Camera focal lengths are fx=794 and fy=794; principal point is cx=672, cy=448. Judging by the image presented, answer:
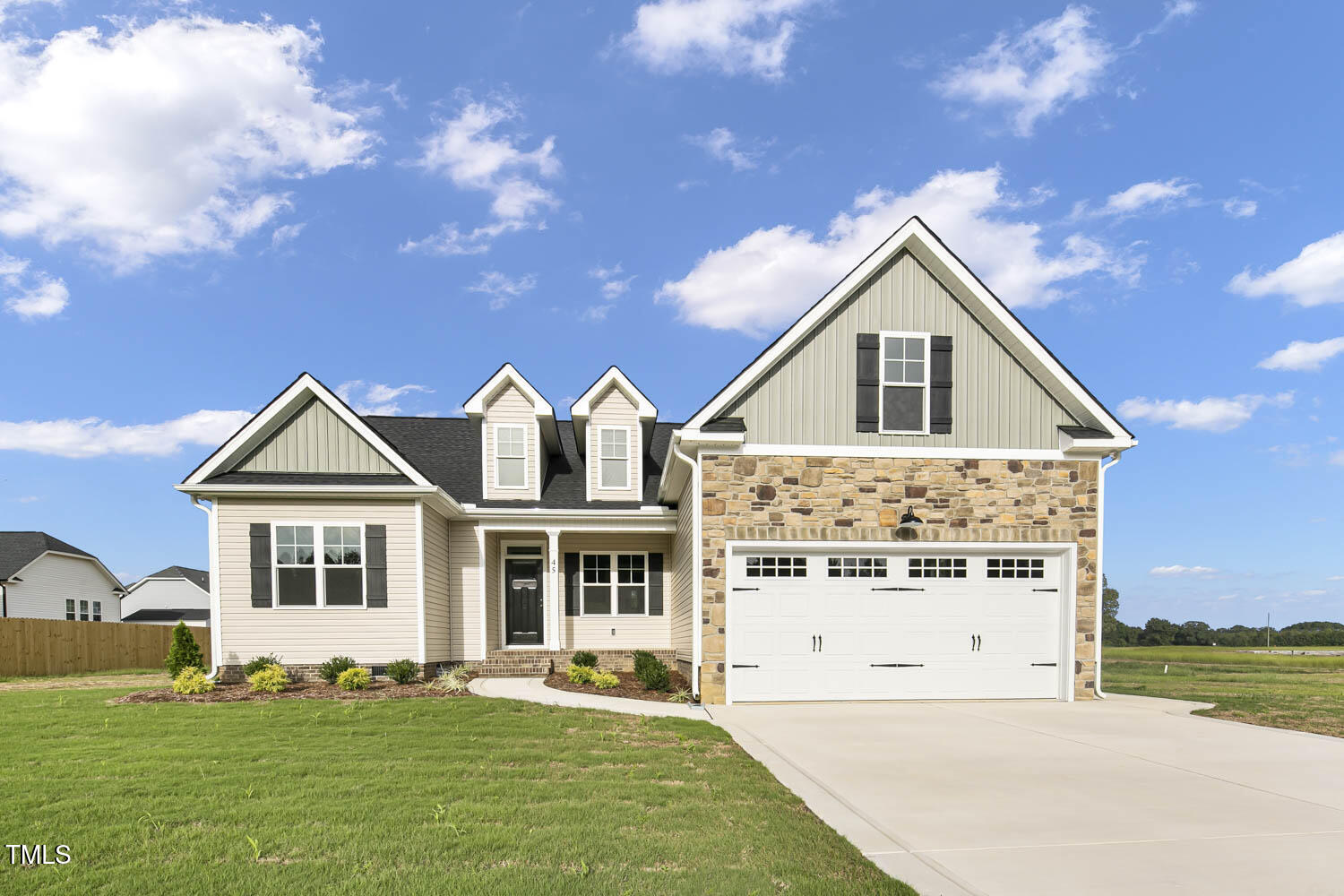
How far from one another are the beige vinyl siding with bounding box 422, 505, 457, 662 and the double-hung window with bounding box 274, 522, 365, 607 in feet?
3.91

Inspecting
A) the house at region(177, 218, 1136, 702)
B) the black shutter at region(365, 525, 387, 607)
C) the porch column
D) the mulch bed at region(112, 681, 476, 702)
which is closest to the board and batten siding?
the house at region(177, 218, 1136, 702)

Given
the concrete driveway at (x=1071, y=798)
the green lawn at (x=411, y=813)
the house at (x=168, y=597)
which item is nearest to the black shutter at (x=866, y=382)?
the concrete driveway at (x=1071, y=798)

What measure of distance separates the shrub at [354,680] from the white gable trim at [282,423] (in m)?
3.40

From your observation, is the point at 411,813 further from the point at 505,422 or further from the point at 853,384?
the point at 505,422

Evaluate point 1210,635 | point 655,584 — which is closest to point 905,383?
point 655,584

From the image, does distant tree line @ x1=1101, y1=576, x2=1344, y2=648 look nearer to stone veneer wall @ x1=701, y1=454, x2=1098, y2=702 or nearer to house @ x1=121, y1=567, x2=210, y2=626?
stone veneer wall @ x1=701, y1=454, x2=1098, y2=702

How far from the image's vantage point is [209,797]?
618cm

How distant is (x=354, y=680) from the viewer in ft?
43.1

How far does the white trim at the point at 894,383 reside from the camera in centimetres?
1288

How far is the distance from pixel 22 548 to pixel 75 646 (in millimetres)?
9499

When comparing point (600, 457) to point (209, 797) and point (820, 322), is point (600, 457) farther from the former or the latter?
point (209, 797)

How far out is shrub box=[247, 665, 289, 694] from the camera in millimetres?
12945

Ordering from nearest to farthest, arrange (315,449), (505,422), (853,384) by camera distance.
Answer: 1. (853,384)
2. (315,449)
3. (505,422)

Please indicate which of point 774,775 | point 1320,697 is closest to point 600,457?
point 774,775
